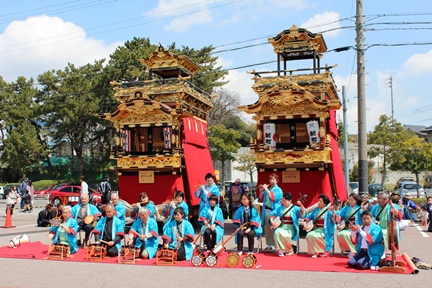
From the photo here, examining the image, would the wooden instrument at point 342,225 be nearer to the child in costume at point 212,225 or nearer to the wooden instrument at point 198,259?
the child in costume at point 212,225

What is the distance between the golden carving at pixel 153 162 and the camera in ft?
59.5

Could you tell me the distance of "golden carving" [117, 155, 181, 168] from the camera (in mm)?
18125

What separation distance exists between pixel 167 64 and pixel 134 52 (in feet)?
58.5

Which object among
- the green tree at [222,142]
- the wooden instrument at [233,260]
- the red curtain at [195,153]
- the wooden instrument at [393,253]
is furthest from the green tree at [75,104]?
the wooden instrument at [393,253]

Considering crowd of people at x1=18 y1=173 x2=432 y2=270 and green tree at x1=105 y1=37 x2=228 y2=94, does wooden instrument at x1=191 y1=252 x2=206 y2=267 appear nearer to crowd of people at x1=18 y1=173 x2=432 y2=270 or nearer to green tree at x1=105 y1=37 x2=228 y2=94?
crowd of people at x1=18 y1=173 x2=432 y2=270

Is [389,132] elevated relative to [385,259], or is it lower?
elevated

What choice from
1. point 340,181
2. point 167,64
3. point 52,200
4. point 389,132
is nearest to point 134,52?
point 52,200

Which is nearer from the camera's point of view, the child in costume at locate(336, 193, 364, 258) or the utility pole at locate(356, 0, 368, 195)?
the child in costume at locate(336, 193, 364, 258)

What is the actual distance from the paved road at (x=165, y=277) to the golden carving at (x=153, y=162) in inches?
→ 289

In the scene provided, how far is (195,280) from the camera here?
9.21m

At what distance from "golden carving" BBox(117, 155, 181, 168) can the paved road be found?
24.1 ft

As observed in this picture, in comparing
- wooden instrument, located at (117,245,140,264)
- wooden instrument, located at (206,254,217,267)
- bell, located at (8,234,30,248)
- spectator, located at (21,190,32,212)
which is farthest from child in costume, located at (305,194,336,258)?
spectator, located at (21,190,32,212)

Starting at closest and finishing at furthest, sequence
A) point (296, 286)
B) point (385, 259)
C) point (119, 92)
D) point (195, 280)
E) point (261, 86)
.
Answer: point (296, 286) → point (195, 280) → point (385, 259) → point (261, 86) → point (119, 92)

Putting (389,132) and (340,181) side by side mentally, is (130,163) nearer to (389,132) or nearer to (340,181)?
(340,181)
